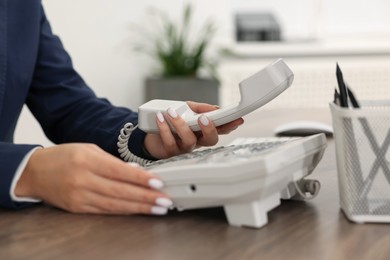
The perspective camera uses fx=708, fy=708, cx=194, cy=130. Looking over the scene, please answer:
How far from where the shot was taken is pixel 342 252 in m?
0.73

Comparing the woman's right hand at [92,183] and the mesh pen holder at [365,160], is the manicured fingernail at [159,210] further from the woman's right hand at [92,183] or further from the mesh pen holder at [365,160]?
the mesh pen holder at [365,160]

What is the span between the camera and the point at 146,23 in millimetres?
3752

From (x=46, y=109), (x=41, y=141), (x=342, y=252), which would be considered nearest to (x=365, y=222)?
(x=342, y=252)

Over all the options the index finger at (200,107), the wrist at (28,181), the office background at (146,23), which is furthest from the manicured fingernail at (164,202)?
the office background at (146,23)

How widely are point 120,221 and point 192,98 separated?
2.69m

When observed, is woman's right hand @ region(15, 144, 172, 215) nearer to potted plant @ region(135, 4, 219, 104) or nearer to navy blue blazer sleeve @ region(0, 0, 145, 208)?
navy blue blazer sleeve @ region(0, 0, 145, 208)

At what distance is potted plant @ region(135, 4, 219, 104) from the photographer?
3.54 metres

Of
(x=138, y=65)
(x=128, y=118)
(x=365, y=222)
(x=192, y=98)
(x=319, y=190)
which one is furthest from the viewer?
(x=138, y=65)

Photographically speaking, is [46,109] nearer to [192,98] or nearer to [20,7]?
[20,7]

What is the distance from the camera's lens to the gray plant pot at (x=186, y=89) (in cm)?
353

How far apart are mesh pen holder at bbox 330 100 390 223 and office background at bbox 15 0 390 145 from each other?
2421mm

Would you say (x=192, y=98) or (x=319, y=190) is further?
(x=192, y=98)

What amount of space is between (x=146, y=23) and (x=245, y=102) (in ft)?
9.35

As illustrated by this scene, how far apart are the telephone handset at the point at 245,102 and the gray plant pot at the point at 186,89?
2448mm
